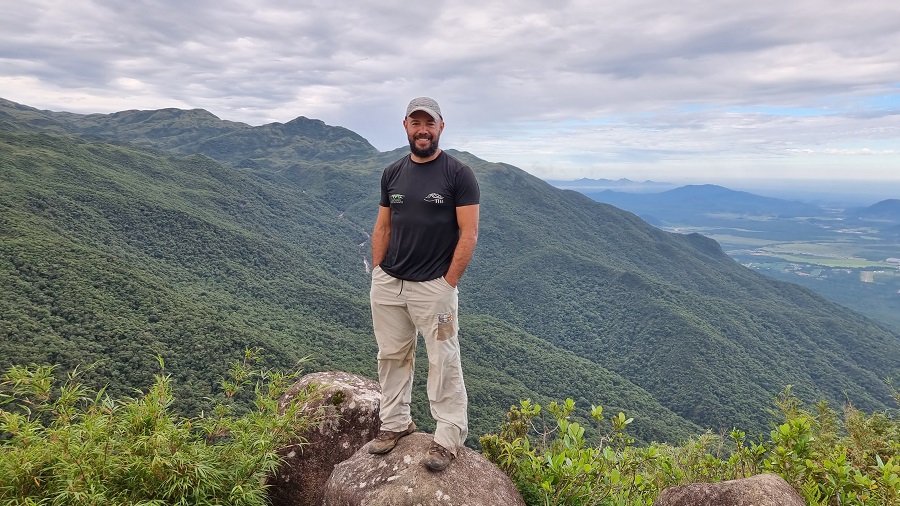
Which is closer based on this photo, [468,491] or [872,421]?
[468,491]

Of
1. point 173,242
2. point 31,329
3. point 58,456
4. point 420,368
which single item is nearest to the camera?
point 58,456

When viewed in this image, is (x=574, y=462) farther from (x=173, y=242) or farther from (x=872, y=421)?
(x=173, y=242)

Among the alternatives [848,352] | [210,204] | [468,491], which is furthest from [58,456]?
[848,352]

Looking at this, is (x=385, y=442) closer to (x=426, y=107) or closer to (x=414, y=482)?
(x=414, y=482)

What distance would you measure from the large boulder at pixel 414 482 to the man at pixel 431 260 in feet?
0.42

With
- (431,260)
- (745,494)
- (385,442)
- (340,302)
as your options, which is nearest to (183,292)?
(340,302)

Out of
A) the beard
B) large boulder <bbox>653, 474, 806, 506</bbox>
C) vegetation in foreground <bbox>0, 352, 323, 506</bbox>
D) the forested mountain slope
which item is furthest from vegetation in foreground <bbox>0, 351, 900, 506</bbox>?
the forested mountain slope

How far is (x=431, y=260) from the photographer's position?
4383mm

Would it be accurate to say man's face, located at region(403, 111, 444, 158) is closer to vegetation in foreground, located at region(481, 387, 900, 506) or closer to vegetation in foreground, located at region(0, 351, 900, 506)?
vegetation in foreground, located at region(0, 351, 900, 506)

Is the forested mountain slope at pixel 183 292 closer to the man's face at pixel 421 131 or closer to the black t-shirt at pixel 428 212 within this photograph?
the black t-shirt at pixel 428 212

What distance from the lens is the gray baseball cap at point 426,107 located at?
4284 mm

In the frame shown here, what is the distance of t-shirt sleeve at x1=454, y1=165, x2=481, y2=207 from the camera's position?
424 cm

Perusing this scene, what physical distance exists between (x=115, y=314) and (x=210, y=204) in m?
64.2

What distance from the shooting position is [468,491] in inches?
167
